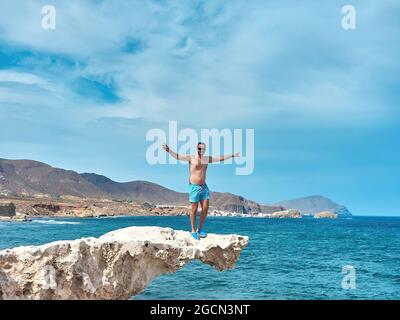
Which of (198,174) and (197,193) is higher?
(198,174)

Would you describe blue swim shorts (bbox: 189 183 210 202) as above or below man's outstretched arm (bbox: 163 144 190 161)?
below

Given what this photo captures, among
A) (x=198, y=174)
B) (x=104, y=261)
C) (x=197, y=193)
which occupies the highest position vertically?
(x=198, y=174)

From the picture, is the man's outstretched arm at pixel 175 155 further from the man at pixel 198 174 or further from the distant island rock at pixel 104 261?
the distant island rock at pixel 104 261

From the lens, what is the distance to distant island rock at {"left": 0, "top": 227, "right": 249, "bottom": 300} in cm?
951

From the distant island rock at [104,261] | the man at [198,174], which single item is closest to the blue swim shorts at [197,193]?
the man at [198,174]

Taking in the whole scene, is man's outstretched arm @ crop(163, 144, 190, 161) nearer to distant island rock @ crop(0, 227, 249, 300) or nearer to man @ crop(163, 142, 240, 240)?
man @ crop(163, 142, 240, 240)

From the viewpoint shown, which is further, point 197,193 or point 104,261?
point 197,193

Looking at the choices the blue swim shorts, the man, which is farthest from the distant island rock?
the blue swim shorts

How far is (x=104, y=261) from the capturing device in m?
10.4

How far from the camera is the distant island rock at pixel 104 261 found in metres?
9.51

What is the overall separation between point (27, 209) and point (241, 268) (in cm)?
11734

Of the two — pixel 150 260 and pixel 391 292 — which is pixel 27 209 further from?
pixel 150 260

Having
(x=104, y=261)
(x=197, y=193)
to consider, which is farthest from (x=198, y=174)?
(x=104, y=261)

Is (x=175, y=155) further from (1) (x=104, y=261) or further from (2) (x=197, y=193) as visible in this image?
(1) (x=104, y=261)
